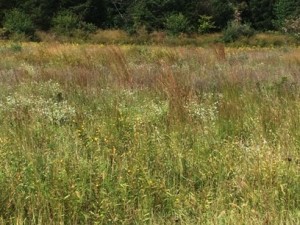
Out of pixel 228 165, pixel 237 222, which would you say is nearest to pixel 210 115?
pixel 228 165

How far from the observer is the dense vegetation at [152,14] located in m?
36.2

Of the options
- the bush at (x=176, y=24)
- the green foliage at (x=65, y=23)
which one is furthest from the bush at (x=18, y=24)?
the bush at (x=176, y=24)

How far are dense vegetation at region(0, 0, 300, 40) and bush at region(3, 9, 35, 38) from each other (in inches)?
4.6

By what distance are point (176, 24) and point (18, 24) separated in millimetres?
11954

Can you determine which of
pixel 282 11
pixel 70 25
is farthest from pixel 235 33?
pixel 70 25

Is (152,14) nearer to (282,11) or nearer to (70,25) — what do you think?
(70,25)

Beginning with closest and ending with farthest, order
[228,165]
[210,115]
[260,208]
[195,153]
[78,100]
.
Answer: [260,208] → [228,165] → [195,153] → [210,115] → [78,100]

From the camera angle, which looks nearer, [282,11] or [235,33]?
[235,33]

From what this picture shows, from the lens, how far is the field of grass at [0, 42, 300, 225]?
323 centimetres

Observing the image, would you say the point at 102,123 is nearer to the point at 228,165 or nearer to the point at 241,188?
the point at 228,165

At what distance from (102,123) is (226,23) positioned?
115 feet

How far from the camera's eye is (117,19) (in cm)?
3900

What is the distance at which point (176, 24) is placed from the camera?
36.0 meters

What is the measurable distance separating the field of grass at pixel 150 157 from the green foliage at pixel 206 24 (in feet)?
101
